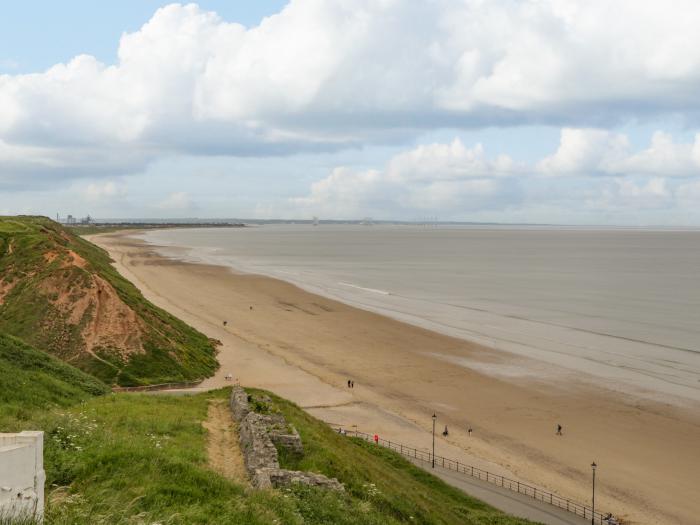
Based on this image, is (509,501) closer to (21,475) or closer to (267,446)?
(267,446)

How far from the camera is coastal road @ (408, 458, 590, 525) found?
83.0ft

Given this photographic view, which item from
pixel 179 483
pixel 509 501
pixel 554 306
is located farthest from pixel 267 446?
pixel 554 306

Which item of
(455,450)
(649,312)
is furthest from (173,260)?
(455,450)

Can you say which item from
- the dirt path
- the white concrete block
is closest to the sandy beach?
the dirt path

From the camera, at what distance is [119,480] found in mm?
12922

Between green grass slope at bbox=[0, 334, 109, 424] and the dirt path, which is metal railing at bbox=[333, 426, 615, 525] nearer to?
the dirt path

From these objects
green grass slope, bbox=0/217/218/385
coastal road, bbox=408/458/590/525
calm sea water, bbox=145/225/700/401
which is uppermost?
green grass slope, bbox=0/217/218/385

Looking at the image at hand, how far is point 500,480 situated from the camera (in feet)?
94.0

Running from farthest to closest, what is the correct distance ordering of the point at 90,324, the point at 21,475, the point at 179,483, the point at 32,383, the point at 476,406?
the point at 90,324 → the point at 476,406 → the point at 32,383 → the point at 179,483 → the point at 21,475

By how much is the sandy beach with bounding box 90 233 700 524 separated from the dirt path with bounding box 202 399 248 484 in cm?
1380

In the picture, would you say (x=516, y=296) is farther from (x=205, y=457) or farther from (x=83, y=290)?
(x=205, y=457)

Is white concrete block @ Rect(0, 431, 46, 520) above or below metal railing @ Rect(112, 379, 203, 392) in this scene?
above

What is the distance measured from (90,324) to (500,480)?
30.7 metres

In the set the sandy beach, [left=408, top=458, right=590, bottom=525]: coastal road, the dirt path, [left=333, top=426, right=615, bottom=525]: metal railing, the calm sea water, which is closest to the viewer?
the dirt path
